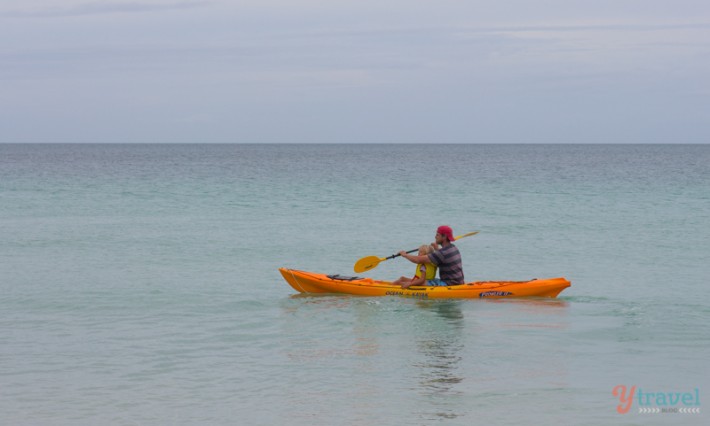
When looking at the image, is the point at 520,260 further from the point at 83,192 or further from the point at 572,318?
the point at 83,192

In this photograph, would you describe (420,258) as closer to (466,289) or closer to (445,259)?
(445,259)

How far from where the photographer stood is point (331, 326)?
504 inches

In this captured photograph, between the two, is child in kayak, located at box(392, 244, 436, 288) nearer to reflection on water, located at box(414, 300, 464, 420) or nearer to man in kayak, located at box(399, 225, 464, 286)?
man in kayak, located at box(399, 225, 464, 286)

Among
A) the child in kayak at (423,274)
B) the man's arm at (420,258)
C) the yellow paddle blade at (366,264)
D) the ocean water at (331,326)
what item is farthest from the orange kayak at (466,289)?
the yellow paddle blade at (366,264)

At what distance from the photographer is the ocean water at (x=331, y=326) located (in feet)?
29.3

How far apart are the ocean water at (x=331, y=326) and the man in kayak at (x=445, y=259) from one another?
507 millimetres

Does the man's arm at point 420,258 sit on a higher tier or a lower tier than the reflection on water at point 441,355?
higher

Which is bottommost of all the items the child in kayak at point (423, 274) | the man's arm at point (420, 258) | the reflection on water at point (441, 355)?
the reflection on water at point (441, 355)

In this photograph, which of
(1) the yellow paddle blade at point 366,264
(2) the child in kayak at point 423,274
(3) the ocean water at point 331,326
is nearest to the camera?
(3) the ocean water at point 331,326

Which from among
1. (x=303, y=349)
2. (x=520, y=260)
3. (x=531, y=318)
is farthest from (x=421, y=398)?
(x=520, y=260)

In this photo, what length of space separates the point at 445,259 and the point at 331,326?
2.69 m

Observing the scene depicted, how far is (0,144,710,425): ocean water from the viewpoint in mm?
8930

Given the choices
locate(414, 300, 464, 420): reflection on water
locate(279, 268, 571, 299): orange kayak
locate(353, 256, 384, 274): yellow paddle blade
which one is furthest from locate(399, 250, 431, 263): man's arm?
locate(353, 256, 384, 274): yellow paddle blade

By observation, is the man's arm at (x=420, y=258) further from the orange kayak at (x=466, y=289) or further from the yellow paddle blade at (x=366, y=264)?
the yellow paddle blade at (x=366, y=264)
